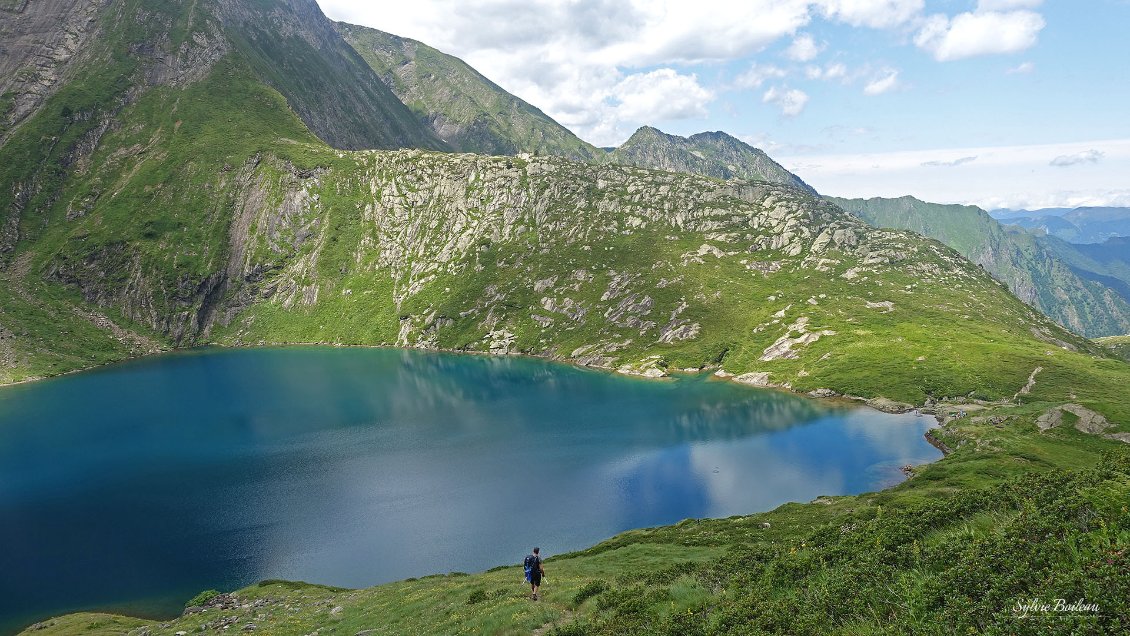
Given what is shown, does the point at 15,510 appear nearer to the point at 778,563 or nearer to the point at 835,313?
the point at 778,563

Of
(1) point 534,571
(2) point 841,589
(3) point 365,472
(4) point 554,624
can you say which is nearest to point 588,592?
(4) point 554,624

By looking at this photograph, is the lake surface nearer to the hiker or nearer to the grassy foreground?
the grassy foreground

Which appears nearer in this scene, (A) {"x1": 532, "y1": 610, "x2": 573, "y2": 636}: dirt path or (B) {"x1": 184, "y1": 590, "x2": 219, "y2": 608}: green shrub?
(A) {"x1": 532, "y1": 610, "x2": 573, "y2": 636}: dirt path

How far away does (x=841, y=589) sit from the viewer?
70.3 ft

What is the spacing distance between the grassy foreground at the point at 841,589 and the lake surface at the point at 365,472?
586 inches

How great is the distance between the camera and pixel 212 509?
80.6m

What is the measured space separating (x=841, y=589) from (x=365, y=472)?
8949 centimetres

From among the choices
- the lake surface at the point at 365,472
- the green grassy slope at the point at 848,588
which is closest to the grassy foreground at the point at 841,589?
the green grassy slope at the point at 848,588

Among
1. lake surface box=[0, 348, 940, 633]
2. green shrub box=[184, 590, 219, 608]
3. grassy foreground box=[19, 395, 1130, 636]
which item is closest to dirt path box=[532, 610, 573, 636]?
grassy foreground box=[19, 395, 1130, 636]

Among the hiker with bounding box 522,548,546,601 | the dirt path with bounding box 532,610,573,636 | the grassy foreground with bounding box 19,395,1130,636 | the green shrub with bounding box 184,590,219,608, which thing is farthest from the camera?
the green shrub with bounding box 184,590,219,608

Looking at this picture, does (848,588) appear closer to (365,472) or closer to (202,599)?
(202,599)

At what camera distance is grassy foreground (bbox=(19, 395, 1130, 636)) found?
52.0 ft

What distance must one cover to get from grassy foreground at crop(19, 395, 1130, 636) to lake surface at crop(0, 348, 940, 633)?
1487 cm

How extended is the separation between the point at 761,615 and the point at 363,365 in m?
189
